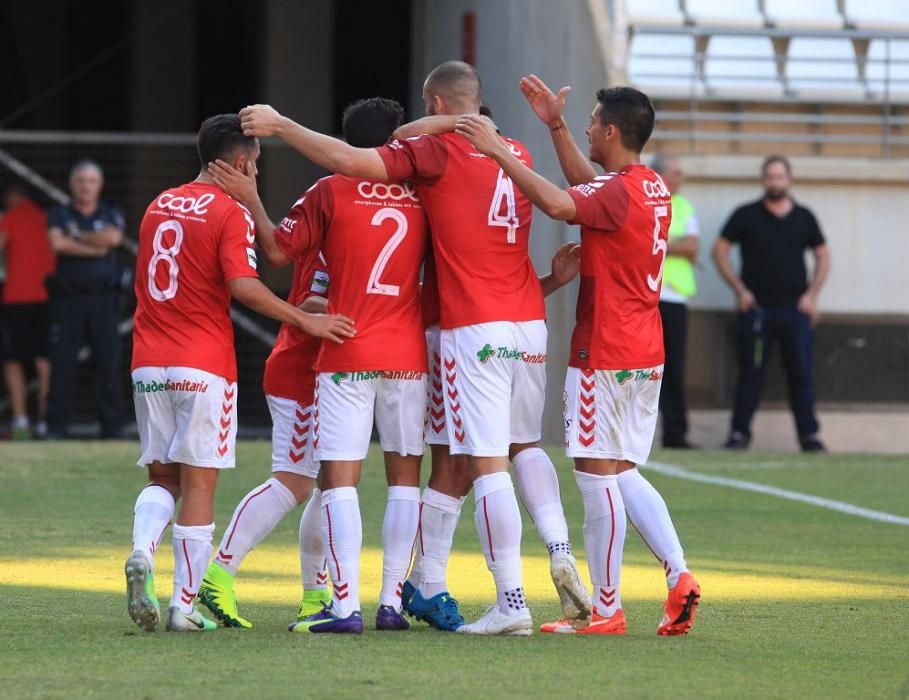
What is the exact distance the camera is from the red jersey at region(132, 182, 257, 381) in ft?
19.6

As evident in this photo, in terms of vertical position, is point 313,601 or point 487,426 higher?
point 487,426

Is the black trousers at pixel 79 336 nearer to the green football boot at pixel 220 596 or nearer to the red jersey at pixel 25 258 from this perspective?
the red jersey at pixel 25 258

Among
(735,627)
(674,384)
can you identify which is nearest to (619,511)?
(735,627)

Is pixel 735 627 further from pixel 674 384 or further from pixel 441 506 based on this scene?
pixel 674 384

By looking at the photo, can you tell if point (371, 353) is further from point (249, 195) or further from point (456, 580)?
point (456, 580)

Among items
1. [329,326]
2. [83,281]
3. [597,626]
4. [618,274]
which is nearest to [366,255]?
[329,326]

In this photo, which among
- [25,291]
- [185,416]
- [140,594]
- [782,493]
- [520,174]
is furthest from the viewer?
[25,291]

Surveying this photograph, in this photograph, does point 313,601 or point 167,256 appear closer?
point 167,256

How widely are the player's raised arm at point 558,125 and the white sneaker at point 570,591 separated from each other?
1433mm

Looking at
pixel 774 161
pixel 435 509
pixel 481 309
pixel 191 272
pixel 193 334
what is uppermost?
pixel 774 161

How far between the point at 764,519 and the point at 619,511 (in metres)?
3.89

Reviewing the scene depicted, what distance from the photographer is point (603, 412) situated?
609 cm

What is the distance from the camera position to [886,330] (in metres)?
15.9

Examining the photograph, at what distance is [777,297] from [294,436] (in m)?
9.07
